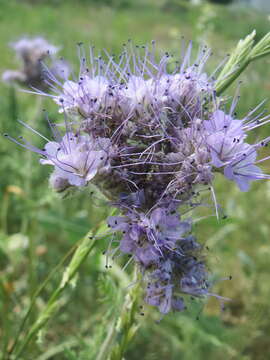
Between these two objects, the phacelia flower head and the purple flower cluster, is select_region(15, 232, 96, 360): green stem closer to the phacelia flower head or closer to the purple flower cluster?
the purple flower cluster

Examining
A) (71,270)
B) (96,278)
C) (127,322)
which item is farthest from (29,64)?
(127,322)

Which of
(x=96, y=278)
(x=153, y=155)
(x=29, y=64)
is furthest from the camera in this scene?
(x=29, y=64)

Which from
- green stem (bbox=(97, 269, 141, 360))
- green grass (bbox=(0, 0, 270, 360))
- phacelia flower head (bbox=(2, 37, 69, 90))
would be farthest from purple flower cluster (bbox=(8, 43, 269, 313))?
phacelia flower head (bbox=(2, 37, 69, 90))

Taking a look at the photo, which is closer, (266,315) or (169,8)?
(266,315)

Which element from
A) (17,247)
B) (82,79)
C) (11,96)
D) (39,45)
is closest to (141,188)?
(82,79)

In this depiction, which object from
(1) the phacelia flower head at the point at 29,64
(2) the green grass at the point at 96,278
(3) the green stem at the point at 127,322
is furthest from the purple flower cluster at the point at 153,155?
(1) the phacelia flower head at the point at 29,64

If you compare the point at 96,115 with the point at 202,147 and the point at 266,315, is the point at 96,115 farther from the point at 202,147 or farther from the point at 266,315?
the point at 266,315

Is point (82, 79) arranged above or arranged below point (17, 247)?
above

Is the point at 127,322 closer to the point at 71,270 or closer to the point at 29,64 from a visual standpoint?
the point at 71,270

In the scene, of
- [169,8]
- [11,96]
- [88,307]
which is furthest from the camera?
[169,8]
